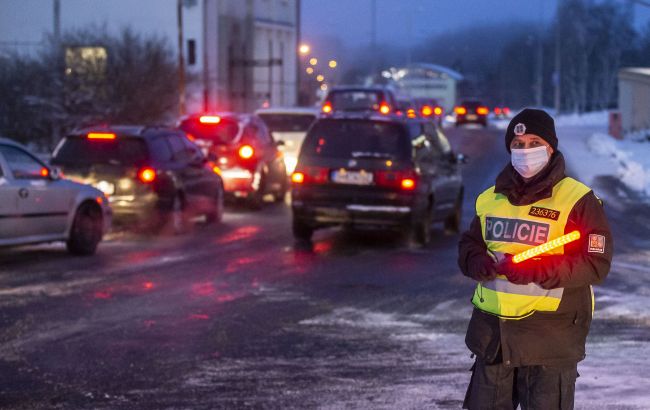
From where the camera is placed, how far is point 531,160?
4.66m

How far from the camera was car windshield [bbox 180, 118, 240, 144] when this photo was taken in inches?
824

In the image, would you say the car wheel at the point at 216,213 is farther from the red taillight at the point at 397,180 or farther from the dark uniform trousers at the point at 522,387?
the dark uniform trousers at the point at 522,387

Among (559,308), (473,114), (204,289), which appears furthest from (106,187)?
(473,114)

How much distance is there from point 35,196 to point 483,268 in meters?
9.79

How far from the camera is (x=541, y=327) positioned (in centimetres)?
462

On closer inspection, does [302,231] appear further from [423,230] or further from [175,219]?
[175,219]

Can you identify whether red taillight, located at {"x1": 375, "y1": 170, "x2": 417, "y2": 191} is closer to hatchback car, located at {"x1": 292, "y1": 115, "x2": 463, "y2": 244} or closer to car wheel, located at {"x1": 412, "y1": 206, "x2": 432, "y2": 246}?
hatchback car, located at {"x1": 292, "y1": 115, "x2": 463, "y2": 244}

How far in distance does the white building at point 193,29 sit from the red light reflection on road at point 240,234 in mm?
27104

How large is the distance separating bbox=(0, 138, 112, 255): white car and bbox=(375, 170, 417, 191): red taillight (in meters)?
3.46

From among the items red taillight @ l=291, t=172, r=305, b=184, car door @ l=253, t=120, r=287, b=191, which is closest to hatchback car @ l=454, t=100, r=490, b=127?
car door @ l=253, t=120, r=287, b=191

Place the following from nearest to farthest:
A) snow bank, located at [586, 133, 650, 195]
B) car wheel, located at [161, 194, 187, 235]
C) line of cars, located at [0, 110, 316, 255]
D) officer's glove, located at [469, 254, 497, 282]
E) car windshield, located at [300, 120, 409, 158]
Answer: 1. officer's glove, located at [469, 254, 497, 282]
2. line of cars, located at [0, 110, 316, 255]
3. car windshield, located at [300, 120, 409, 158]
4. car wheel, located at [161, 194, 187, 235]
5. snow bank, located at [586, 133, 650, 195]

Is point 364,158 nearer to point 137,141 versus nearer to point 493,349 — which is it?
point 137,141

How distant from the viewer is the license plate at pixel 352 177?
15.2m

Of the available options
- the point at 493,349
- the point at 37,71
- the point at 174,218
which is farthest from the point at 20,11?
the point at 493,349
